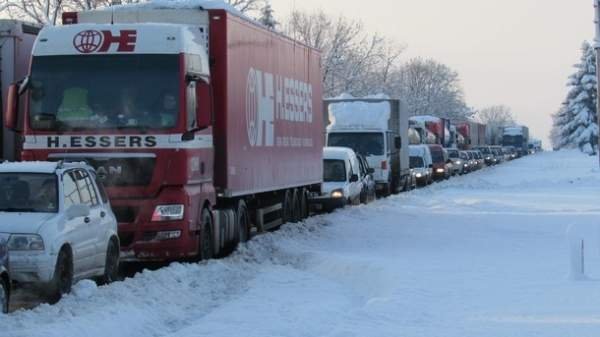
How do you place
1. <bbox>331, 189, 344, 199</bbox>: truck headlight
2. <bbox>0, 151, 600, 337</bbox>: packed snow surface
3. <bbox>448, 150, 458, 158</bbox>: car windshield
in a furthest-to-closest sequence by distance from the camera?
<bbox>448, 150, 458, 158</bbox>: car windshield, <bbox>331, 189, 344, 199</bbox>: truck headlight, <bbox>0, 151, 600, 337</bbox>: packed snow surface

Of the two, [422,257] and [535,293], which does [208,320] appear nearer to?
[535,293]

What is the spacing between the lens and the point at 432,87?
151m

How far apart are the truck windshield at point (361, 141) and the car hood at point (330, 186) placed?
268 inches

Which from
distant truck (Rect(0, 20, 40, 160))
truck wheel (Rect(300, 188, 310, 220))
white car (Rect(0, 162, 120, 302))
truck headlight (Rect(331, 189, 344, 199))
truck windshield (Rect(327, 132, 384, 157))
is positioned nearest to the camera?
white car (Rect(0, 162, 120, 302))

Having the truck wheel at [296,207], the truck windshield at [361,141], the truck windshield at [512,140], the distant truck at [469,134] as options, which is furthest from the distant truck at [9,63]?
the truck windshield at [512,140]

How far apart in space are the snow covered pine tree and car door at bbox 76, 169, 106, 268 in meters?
106

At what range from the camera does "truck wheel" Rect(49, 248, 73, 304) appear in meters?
11.8

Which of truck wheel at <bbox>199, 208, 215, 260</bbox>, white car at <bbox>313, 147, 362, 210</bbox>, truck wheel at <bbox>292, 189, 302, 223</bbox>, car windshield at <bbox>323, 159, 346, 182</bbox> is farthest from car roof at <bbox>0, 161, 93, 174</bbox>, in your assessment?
car windshield at <bbox>323, 159, 346, 182</bbox>

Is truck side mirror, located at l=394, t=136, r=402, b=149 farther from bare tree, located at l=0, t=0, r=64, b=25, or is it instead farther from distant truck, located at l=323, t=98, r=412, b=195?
bare tree, located at l=0, t=0, r=64, b=25

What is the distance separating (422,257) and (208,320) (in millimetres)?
7000

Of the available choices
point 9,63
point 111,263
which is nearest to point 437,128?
point 9,63

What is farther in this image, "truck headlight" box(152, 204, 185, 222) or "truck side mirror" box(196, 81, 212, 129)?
"truck side mirror" box(196, 81, 212, 129)

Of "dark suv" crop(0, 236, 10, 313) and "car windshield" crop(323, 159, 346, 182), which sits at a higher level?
"car windshield" crop(323, 159, 346, 182)

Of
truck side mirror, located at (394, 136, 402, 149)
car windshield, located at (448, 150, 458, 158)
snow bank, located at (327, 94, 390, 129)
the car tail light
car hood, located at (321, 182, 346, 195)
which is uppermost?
the car tail light
